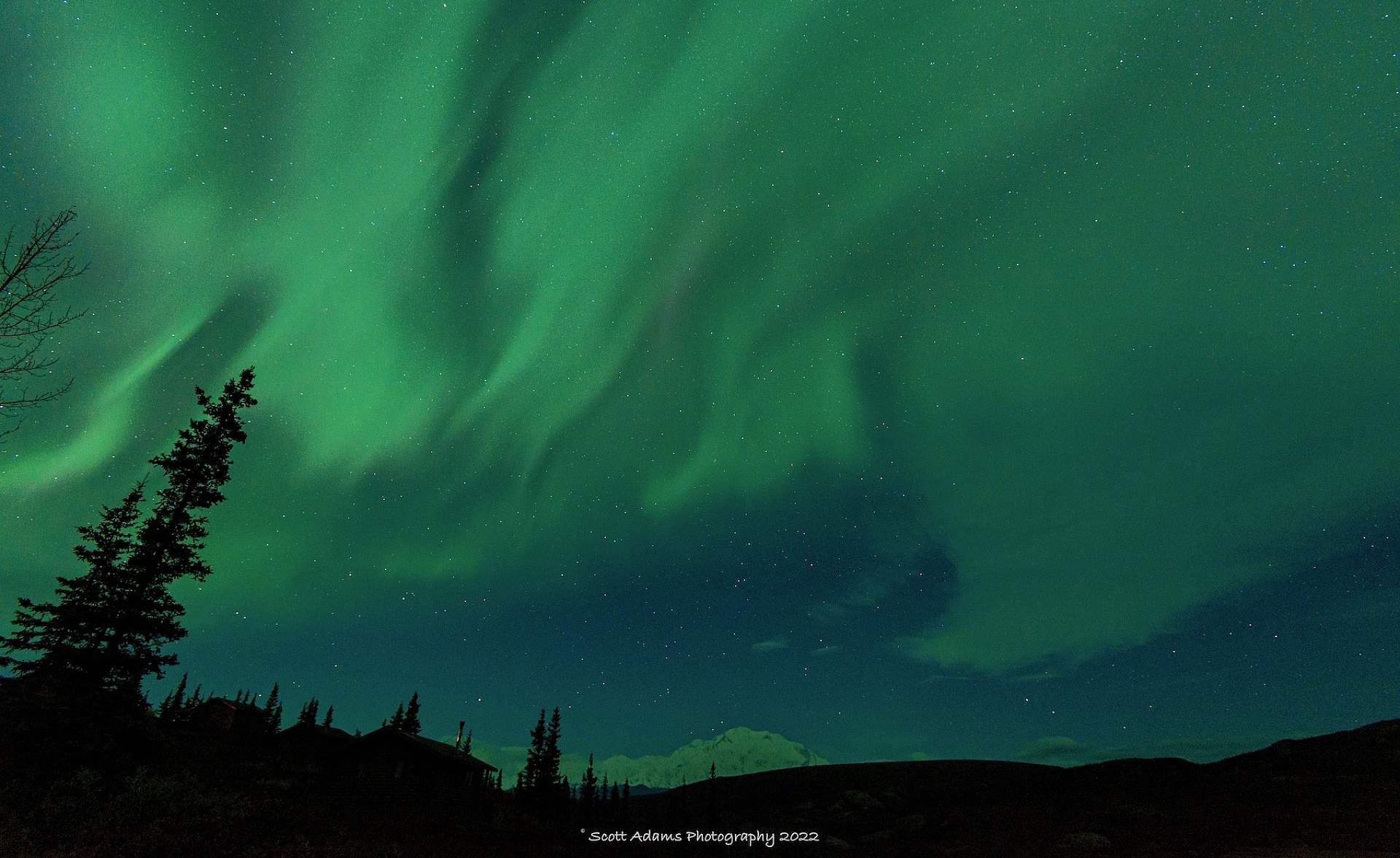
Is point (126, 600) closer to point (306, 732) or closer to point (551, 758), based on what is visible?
point (306, 732)

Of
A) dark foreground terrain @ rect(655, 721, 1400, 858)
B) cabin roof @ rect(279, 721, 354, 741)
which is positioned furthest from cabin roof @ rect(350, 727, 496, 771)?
dark foreground terrain @ rect(655, 721, 1400, 858)

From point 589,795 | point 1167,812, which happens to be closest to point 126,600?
point 1167,812

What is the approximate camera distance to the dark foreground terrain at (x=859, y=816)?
762 inches

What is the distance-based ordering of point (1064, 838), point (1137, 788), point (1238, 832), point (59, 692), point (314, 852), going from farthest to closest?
1. point (1137, 788)
2. point (1064, 838)
3. point (1238, 832)
4. point (59, 692)
5. point (314, 852)

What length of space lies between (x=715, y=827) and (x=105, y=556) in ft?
192

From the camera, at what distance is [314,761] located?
40.3m

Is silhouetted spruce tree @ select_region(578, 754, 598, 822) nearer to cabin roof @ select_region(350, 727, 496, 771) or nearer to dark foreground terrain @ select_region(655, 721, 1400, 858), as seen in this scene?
dark foreground terrain @ select_region(655, 721, 1400, 858)

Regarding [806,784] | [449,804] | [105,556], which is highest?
[105,556]

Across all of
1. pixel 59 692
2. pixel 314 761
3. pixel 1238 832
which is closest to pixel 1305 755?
pixel 1238 832

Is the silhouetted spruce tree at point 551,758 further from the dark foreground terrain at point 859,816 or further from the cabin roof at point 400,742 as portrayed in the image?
the cabin roof at point 400,742

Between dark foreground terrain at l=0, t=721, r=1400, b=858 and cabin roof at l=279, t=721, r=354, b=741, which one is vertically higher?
cabin roof at l=279, t=721, r=354, b=741

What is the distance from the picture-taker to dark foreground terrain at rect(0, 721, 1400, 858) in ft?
63.5

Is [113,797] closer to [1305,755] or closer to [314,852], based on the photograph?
[314,852]

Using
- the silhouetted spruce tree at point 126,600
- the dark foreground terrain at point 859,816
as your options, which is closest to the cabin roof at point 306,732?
the dark foreground terrain at point 859,816
